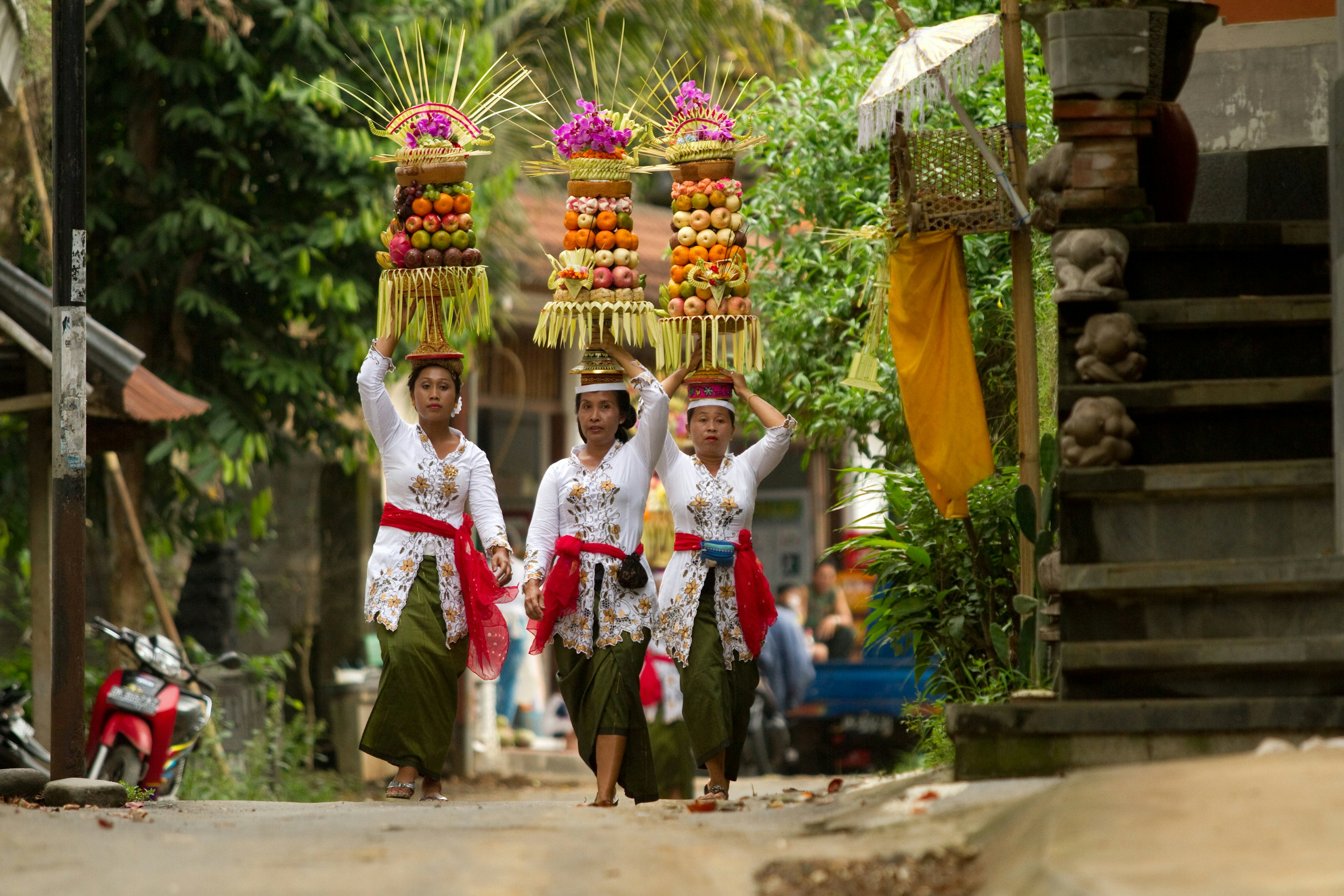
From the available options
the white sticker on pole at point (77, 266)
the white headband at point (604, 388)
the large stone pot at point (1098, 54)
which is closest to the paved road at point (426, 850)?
the white headband at point (604, 388)

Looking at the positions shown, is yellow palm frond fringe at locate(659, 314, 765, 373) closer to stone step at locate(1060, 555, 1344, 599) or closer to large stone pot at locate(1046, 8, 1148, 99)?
large stone pot at locate(1046, 8, 1148, 99)

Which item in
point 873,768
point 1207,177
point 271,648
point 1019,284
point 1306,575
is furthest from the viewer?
point 271,648

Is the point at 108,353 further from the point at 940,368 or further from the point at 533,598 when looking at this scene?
the point at 940,368

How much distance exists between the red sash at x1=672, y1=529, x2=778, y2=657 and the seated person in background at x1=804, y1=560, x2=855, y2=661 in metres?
7.87

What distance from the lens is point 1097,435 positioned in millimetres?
5363

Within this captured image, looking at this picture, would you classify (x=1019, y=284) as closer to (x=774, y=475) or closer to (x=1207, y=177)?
(x=1207, y=177)

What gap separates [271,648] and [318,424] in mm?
4047

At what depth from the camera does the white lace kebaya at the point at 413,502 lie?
7.12 m

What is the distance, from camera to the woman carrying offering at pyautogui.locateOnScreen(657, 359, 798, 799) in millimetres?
7336

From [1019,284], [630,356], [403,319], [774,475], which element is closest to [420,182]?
[403,319]

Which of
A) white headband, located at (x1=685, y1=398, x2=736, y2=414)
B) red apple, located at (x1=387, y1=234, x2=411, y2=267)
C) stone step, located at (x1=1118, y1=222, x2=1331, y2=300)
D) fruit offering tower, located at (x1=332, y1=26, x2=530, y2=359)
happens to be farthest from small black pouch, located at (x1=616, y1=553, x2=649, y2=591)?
stone step, located at (x1=1118, y1=222, x2=1331, y2=300)

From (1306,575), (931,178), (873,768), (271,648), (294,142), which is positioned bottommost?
(873,768)

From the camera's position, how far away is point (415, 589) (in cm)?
714

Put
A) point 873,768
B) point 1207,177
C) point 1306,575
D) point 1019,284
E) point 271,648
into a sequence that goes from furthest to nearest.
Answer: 1. point 271,648
2. point 873,768
3. point 1207,177
4. point 1019,284
5. point 1306,575
